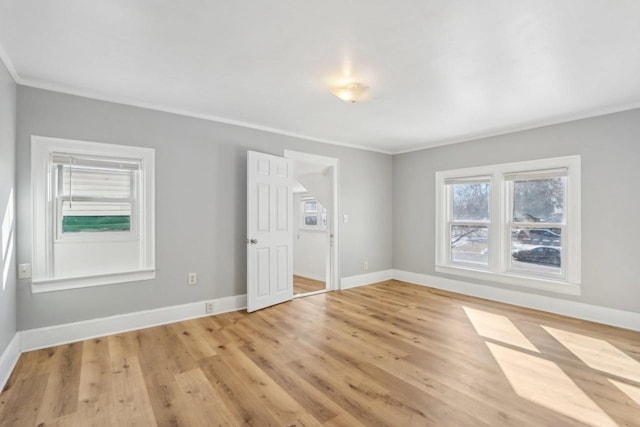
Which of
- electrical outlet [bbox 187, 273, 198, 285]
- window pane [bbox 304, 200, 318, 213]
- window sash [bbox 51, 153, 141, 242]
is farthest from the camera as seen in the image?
window pane [bbox 304, 200, 318, 213]

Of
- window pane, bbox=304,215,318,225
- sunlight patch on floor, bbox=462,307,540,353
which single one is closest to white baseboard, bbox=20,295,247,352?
window pane, bbox=304,215,318,225

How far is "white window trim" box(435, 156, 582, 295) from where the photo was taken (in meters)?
3.70

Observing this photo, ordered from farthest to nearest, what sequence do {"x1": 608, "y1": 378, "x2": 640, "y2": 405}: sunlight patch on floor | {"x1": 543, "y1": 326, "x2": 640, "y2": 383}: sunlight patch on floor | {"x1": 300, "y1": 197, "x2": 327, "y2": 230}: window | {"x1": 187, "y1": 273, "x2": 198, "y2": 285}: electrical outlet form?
{"x1": 300, "y1": 197, "x2": 327, "y2": 230}: window
{"x1": 187, "y1": 273, "x2": 198, "y2": 285}: electrical outlet
{"x1": 543, "y1": 326, "x2": 640, "y2": 383}: sunlight patch on floor
{"x1": 608, "y1": 378, "x2": 640, "y2": 405}: sunlight patch on floor

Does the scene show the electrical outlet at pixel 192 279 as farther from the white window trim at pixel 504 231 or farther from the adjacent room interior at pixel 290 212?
the white window trim at pixel 504 231

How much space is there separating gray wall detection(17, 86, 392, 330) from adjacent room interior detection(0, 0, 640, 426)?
21mm

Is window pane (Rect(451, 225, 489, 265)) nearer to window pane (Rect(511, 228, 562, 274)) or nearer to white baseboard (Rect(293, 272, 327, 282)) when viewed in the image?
window pane (Rect(511, 228, 562, 274))

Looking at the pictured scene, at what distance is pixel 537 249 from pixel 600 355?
5.43ft

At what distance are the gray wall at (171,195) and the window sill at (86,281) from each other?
0.16 ft

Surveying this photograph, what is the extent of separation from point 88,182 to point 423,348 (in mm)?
3594

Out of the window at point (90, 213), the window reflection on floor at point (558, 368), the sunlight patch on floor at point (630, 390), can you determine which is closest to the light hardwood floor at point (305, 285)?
the window at point (90, 213)

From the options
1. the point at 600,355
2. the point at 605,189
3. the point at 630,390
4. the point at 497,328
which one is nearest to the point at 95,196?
the point at 497,328

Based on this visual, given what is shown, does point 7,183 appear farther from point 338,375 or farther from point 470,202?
point 470,202

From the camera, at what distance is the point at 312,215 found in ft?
20.5

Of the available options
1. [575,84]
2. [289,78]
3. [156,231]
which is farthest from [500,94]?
[156,231]
